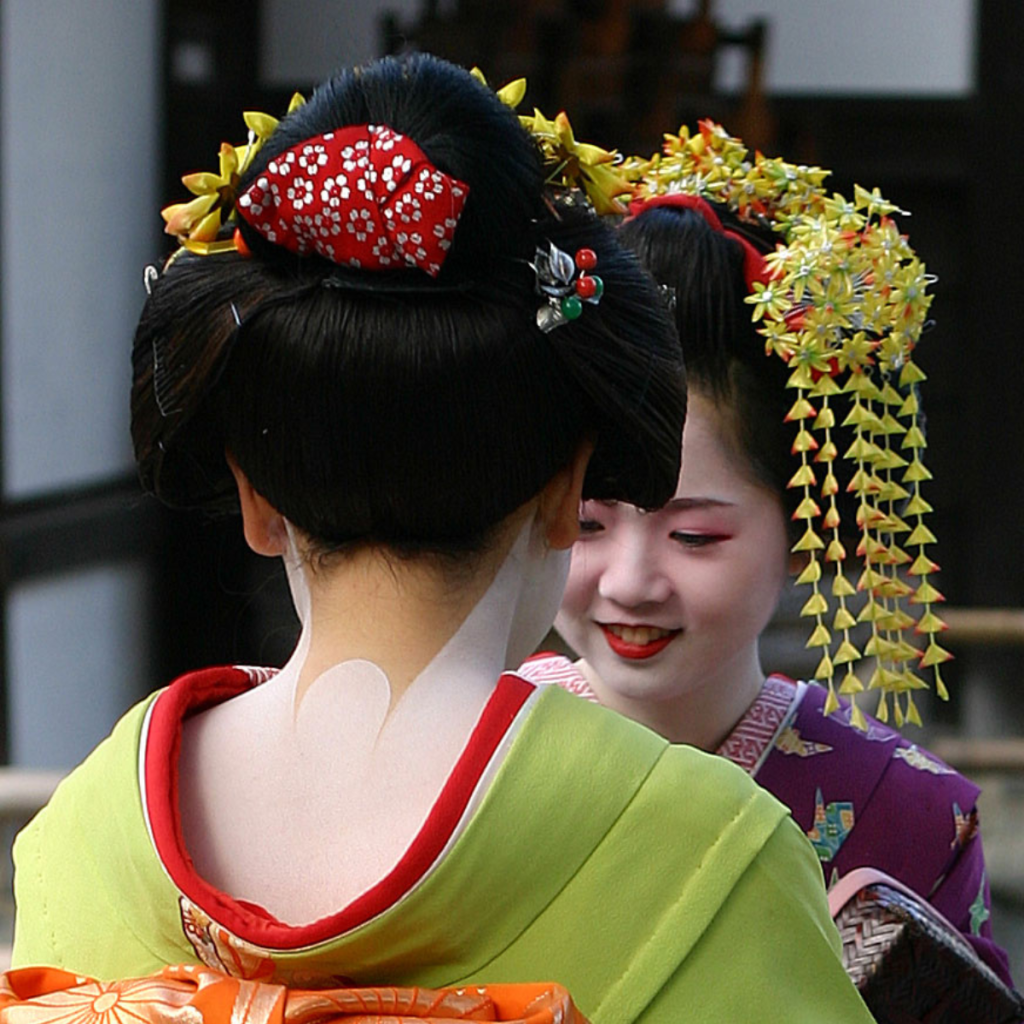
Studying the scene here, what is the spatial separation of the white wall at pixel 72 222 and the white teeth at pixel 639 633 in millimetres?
3216

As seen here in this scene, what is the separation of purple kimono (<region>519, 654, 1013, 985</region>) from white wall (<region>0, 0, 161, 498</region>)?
315 centimetres

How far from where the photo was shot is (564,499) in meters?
1.29

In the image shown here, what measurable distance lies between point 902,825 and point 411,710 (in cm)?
88

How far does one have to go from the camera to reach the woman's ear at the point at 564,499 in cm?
128

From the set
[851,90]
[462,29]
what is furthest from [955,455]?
[462,29]

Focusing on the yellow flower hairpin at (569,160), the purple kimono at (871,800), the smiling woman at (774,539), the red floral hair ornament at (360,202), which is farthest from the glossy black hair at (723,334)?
the red floral hair ornament at (360,202)

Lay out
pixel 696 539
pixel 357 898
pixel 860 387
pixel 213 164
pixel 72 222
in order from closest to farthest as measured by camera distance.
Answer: pixel 357 898 < pixel 860 387 < pixel 696 539 < pixel 72 222 < pixel 213 164

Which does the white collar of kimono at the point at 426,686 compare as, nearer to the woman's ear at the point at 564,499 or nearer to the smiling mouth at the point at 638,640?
the woman's ear at the point at 564,499

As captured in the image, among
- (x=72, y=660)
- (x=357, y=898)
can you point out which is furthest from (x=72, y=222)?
(x=357, y=898)

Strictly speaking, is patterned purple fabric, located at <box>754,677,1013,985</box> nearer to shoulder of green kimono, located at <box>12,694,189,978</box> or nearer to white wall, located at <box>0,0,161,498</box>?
shoulder of green kimono, located at <box>12,694,189,978</box>

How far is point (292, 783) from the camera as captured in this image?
123 cm

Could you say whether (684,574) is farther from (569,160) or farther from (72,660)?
(72,660)

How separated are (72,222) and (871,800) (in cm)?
361

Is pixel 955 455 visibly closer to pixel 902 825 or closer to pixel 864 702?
pixel 864 702
